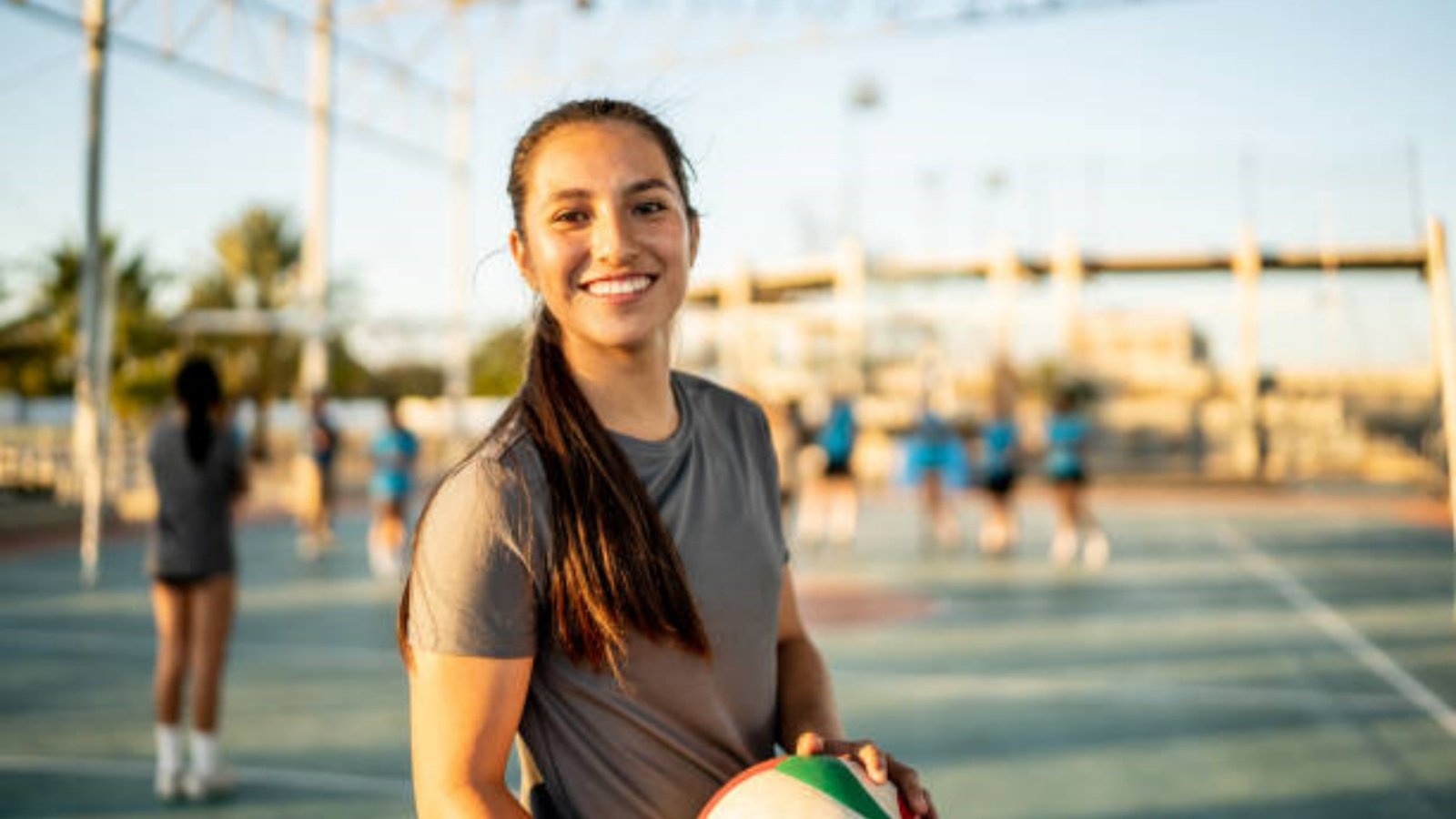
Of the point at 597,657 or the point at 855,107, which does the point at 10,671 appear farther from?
the point at 855,107

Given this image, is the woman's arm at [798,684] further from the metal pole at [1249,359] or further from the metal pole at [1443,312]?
the metal pole at [1249,359]

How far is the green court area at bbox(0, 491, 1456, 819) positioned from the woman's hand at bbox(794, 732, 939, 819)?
3.04 m

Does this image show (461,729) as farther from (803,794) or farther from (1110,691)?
(1110,691)

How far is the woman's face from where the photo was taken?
1.39 metres

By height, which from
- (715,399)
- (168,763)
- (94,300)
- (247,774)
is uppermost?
(94,300)

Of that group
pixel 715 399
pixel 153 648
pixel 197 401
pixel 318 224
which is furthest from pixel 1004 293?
pixel 715 399

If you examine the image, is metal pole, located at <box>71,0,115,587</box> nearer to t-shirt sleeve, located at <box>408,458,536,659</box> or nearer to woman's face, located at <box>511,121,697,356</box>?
woman's face, located at <box>511,121,697,356</box>

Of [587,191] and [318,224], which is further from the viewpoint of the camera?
[318,224]

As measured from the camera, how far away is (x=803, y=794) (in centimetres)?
132

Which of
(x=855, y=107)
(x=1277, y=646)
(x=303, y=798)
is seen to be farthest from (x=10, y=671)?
(x=855, y=107)

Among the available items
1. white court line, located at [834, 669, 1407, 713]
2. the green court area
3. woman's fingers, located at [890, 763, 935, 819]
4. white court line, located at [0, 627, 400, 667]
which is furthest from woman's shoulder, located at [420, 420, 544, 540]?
white court line, located at [0, 627, 400, 667]

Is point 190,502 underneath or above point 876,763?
above

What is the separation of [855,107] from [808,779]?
34729 mm

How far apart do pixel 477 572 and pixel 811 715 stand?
0.58 meters
